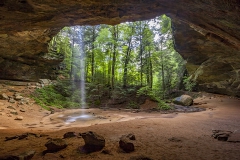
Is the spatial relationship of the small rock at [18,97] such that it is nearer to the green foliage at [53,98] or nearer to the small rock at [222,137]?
the green foliage at [53,98]

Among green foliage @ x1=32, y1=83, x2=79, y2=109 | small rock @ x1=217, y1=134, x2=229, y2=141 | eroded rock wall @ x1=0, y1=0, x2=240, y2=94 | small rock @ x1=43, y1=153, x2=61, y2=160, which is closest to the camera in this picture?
small rock @ x1=43, y1=153, x2=61, y2=160

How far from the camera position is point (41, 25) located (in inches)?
302

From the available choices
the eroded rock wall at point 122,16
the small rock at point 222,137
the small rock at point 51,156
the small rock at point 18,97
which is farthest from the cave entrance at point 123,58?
the small rock at point 51,156

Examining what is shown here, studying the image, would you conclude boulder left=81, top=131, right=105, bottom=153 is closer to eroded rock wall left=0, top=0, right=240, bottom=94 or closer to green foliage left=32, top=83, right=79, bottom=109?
eroded rock wall left=0, top=0, right=240, bottom=94

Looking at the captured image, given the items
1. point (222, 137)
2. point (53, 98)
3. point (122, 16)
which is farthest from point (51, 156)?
point (53, 98)

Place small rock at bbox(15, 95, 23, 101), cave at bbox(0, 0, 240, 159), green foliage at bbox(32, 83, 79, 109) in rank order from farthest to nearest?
green foliage at bbox(32, 83, 79, 109), small rock at bbox(15, 95, 23, 101), cave at bbox(0, 0, 240, 159)

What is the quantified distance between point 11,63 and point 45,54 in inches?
149

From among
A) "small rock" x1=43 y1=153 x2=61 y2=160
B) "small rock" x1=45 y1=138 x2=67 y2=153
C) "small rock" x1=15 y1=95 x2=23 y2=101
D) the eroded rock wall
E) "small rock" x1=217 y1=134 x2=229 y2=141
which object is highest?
the eroded rock wall

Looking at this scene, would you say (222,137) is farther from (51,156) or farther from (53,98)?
(53,98)

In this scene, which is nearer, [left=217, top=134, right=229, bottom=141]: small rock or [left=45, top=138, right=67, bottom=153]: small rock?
[left=45, top=138, right=67, bottom=153]: small rock

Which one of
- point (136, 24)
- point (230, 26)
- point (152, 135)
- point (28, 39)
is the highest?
point (136, 24)

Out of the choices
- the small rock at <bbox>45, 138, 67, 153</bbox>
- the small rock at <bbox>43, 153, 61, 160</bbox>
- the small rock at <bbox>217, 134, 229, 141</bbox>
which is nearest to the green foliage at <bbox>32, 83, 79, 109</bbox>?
the small rock at <bbox>45, 138, 67, 153</bbox>

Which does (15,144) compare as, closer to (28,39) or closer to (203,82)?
→ (28,39)

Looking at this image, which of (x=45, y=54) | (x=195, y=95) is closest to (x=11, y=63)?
(x=45, y=54)
